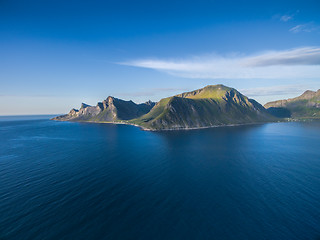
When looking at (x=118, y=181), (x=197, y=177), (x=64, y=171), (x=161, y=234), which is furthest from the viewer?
(x=64, y=171)

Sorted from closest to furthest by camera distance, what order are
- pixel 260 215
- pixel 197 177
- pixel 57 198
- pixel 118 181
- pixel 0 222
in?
pixel 0 222
pixel 260 215
pixel 57 198
pixel 118 181
pixel 197 177

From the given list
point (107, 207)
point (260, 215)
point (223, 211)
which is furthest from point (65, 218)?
point (260, 215)

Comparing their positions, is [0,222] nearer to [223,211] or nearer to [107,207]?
[107,207]

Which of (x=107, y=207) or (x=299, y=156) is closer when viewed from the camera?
(x=107, y=207)

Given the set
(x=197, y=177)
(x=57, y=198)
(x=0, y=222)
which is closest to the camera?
(x=0, y=222)

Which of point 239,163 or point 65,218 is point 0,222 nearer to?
point 65,218

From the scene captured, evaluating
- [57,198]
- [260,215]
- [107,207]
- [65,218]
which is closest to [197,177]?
[260,215]

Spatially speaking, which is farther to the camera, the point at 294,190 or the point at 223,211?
the point at 294,190

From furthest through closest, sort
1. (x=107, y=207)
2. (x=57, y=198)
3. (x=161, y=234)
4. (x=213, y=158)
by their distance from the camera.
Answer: (x=213, y=158) → (x=57, y=198) → (x=107, y=207) → (x=161, y=234)
